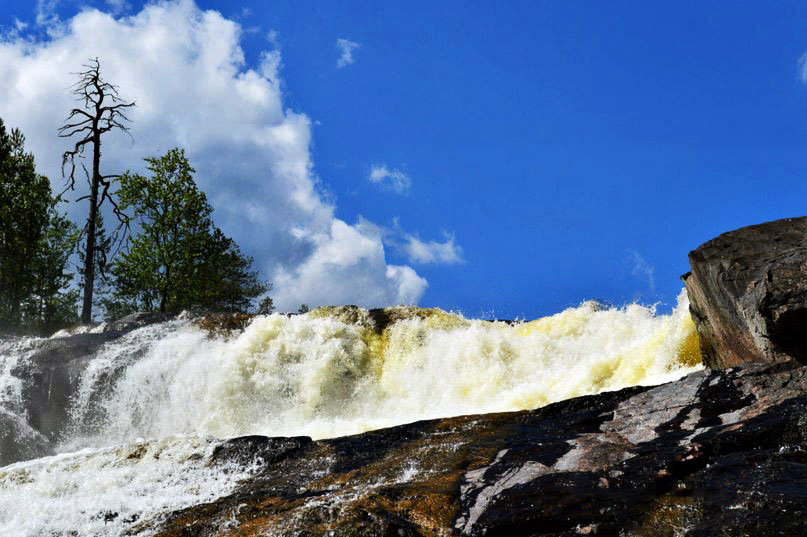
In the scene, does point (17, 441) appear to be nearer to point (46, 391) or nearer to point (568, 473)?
point (46, 391)

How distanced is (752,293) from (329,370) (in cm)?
1000

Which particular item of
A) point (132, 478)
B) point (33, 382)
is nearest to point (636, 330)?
point (132, 478)

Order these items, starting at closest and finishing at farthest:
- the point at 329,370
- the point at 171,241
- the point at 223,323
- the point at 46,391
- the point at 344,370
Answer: the point at 46,391 → the point at 329,370 → the point at 344,370 → the point at 223,323 → the point at 171,241

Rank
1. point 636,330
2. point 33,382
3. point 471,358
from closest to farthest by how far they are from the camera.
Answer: point 636,330
point 471,358
point 33,382

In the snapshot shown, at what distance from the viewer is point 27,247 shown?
32875mm

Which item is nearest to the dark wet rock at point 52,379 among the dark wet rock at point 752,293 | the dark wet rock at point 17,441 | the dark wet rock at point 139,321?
the dark wet rock at point 17,441

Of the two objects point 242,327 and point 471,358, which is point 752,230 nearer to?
point 471,358

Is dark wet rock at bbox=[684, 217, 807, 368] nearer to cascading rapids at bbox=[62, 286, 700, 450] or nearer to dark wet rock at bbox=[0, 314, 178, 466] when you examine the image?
cascading rapids at bbox=[62, 286, 700, 450]

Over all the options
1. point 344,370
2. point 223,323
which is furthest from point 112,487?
point 223,323

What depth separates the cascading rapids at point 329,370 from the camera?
46.6 ft

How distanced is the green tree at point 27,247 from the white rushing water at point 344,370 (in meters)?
17.2

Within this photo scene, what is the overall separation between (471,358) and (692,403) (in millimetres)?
7826

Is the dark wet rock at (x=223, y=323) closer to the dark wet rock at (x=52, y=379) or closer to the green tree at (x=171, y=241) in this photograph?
the dark wet rock at (x=52, y=379)

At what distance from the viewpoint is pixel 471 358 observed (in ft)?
49.1
